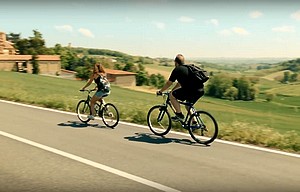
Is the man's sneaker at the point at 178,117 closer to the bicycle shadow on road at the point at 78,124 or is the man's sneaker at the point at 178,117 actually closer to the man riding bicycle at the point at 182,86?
the man riding bicycle at the point at 182,86

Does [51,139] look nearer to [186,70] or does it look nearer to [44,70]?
[186,70]

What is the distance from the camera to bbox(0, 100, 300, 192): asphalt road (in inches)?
173

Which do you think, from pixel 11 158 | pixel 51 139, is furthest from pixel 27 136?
pixel 11 158

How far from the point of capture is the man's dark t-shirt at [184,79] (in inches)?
265

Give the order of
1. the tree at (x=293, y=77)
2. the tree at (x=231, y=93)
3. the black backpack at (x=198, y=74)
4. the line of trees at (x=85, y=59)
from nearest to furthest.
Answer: the black backpack at (x=198, y=74) → the tree at (x=293, y=77) → the tree at (x=231, y=93) → the line of trees at (x=85, y=59)

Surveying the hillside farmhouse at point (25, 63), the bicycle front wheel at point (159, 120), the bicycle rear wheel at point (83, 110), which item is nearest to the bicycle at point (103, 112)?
the bicycle rear wheel at point (83, 110)

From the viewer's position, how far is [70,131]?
784cm

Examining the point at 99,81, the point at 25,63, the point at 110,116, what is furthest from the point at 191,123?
the point at 25,63

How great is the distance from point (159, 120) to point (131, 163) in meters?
2.49

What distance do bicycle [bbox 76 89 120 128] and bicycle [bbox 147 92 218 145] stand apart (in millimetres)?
1032

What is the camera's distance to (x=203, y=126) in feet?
23.0

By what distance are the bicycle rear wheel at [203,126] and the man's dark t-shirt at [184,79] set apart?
538 millimetres

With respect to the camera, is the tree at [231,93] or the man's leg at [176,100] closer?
the man's leg at [176,100]

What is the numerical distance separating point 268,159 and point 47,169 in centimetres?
355
